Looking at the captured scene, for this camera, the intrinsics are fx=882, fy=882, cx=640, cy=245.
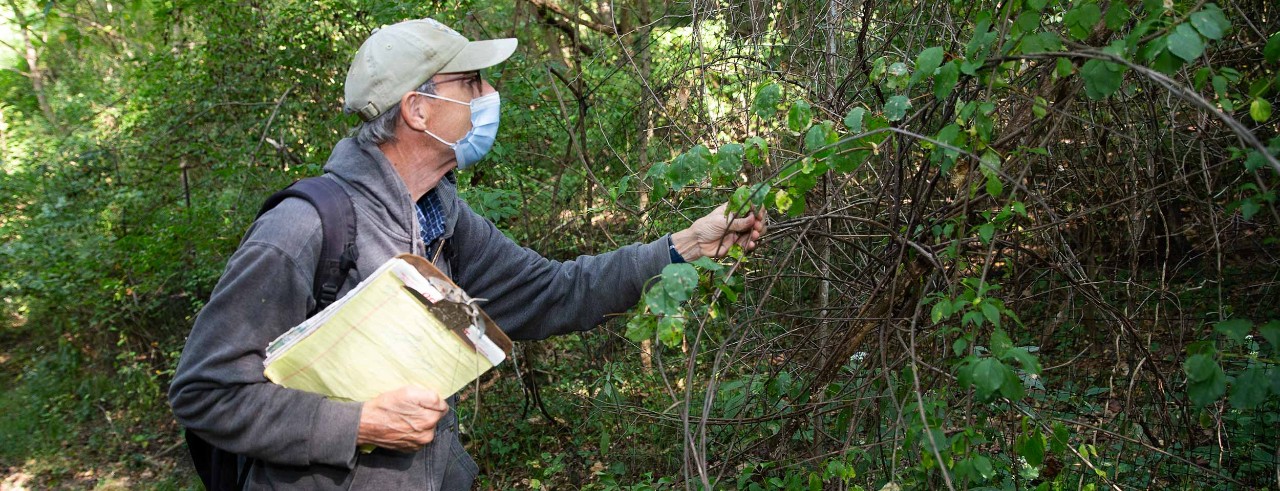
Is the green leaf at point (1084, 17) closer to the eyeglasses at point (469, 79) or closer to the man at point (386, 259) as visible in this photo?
the man at point (386, 259)

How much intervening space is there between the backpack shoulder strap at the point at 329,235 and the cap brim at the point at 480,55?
52 centimetres

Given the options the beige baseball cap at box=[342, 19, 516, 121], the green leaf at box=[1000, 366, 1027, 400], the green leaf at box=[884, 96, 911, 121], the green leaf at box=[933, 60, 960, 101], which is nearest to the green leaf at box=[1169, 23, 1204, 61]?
the green leaf at box=[933, 60, 960, 101]

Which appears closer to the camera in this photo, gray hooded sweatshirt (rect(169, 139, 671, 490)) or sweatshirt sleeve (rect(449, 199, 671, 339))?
gray hooded sweatshirt (rect(169, 139, 671, 490))

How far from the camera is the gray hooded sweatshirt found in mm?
1856

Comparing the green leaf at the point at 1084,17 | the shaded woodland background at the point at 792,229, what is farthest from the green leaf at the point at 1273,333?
the green leaf at the point at 1084,17

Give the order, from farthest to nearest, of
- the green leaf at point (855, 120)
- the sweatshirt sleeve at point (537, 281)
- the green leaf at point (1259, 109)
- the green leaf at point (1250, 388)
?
the sweatshirt sleeve at point (537, 281) → the green leaf at point (855, 120) → the green leaf at point (1250, 388) → the green leaf at point (1259, 109)

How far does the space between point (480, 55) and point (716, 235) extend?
0.81 meters

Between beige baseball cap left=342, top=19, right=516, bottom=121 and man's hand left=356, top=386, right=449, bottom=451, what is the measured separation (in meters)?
0.74

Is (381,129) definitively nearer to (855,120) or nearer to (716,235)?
(716,235)

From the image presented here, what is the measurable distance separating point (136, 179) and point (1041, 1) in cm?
717

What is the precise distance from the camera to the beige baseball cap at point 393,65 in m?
2.24

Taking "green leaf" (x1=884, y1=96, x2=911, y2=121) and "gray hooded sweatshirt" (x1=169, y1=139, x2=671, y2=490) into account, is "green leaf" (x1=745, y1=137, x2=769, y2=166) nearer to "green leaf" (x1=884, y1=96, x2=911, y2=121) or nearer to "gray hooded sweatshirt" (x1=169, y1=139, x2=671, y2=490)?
"green leaf" (x1=884, y1=96, x2=911, y2=121)

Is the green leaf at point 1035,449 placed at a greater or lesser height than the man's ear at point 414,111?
lesser

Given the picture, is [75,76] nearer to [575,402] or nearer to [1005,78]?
[575,402]
